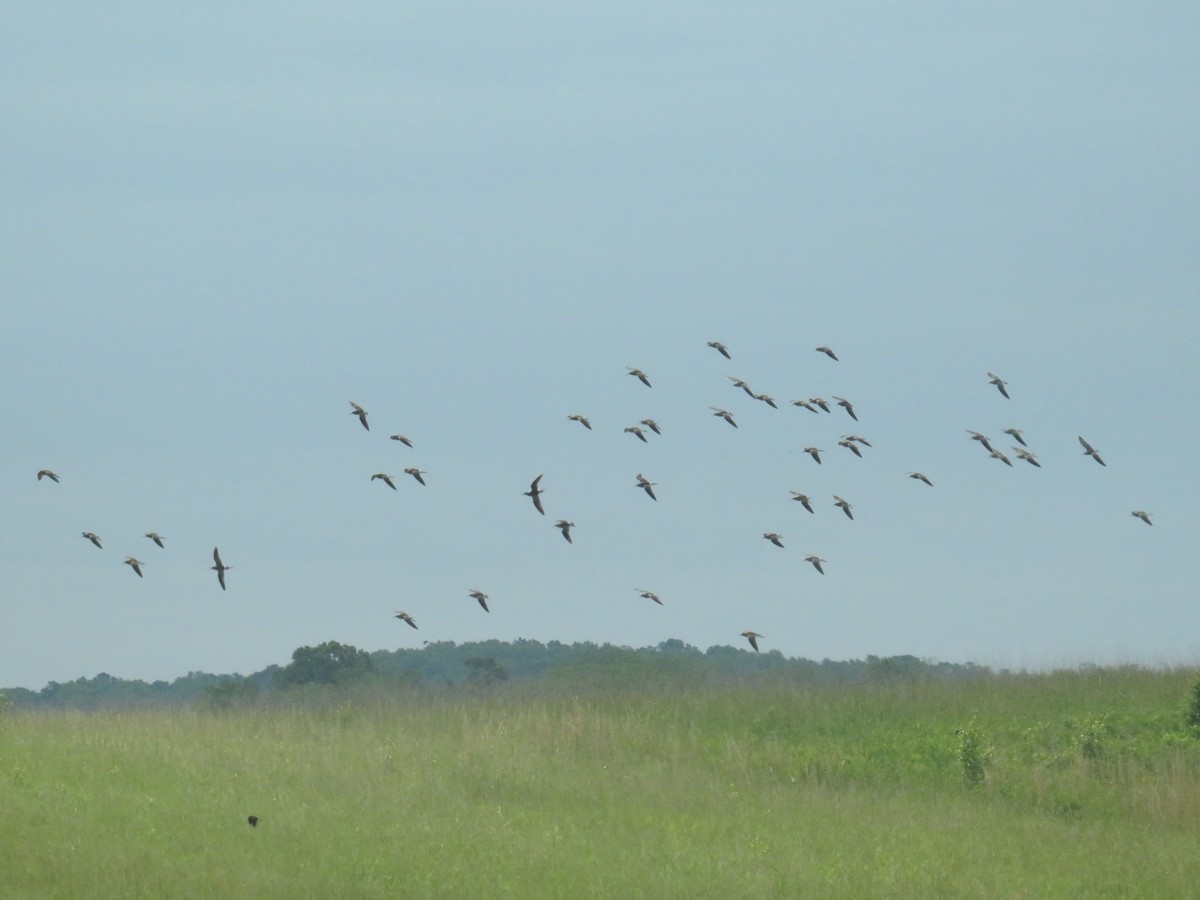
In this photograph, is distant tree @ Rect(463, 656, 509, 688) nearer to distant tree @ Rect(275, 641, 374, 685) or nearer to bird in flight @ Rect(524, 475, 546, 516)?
distant tree @ Rect(275, 641, 374, 685)

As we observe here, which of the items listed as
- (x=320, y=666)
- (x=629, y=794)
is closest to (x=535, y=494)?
(x=629, y=794)

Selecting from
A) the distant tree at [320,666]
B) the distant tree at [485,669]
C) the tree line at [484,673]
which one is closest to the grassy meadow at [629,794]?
the tree line at [484,673]

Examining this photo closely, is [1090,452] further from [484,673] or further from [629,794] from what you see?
[484,673]

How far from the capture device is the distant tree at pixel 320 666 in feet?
187

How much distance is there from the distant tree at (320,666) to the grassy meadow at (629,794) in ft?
69.6

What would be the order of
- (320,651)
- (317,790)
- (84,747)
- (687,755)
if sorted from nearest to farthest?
1. (317,790)
2. (84,747)
3. (687,755)
4. (320,651)

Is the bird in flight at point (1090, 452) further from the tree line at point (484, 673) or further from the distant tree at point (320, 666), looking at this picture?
the distant tree at point (320, 666)

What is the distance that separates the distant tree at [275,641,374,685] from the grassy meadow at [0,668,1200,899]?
69.6ft

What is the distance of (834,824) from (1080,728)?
326 inches

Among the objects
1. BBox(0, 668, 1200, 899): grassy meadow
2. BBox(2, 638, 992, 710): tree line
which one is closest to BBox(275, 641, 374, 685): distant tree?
BBox(2, 638, 992, 710): tree line

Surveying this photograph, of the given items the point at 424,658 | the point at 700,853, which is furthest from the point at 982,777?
the point at 424,658

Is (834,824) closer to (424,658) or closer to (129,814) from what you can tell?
(129,814)

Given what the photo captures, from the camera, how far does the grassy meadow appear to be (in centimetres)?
1998

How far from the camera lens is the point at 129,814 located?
22.2 metres
